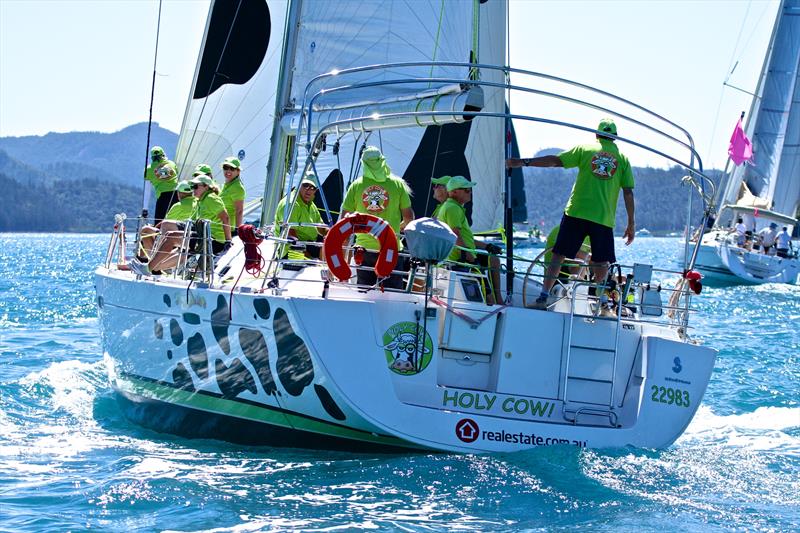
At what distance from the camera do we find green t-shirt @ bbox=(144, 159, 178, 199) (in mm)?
11469

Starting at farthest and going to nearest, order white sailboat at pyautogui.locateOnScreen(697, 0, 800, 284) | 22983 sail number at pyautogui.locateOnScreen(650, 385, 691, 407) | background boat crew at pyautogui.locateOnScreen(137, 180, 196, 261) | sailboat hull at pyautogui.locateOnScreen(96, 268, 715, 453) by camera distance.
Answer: white sailboat at pyautogui.locateOnScreen(697, 0, 800, 284)
background boat crew at pyautogui.locateOnScreen(137, 180, 196, 261)
22983 sail number at pyautogui.locateOnScreen(650, 385, 691, 407)
sailboat hull at pyautogui.locateOnScreen(96, 268, 715, 453)

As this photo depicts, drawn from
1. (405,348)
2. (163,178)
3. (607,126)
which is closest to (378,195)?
(405,348)

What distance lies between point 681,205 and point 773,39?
509 feet

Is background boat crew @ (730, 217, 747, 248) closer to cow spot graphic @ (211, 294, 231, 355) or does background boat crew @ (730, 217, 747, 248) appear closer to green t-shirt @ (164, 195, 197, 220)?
green t-shirt @ (164, 195, 197, 220)

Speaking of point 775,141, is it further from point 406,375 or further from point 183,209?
point 406,375

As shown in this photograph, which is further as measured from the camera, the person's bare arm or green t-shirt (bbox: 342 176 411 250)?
green t-shirt (bbox: 342 176 411 250)

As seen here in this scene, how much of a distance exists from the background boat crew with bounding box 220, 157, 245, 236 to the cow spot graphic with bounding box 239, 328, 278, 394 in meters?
2.81

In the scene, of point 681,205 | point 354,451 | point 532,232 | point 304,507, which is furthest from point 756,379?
point 681,205

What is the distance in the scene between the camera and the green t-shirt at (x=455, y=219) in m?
8.00

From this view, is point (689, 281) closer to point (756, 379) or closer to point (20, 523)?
point (20, 523)

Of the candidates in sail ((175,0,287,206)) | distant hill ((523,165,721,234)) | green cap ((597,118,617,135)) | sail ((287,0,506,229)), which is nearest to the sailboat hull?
green cap ((597,118,617,135))

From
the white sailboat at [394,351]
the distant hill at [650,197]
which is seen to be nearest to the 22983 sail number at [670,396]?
the white sailboat at [394,351]

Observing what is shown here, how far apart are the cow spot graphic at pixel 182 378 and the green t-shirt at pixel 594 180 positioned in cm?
315

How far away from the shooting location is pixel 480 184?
13.3 metres
